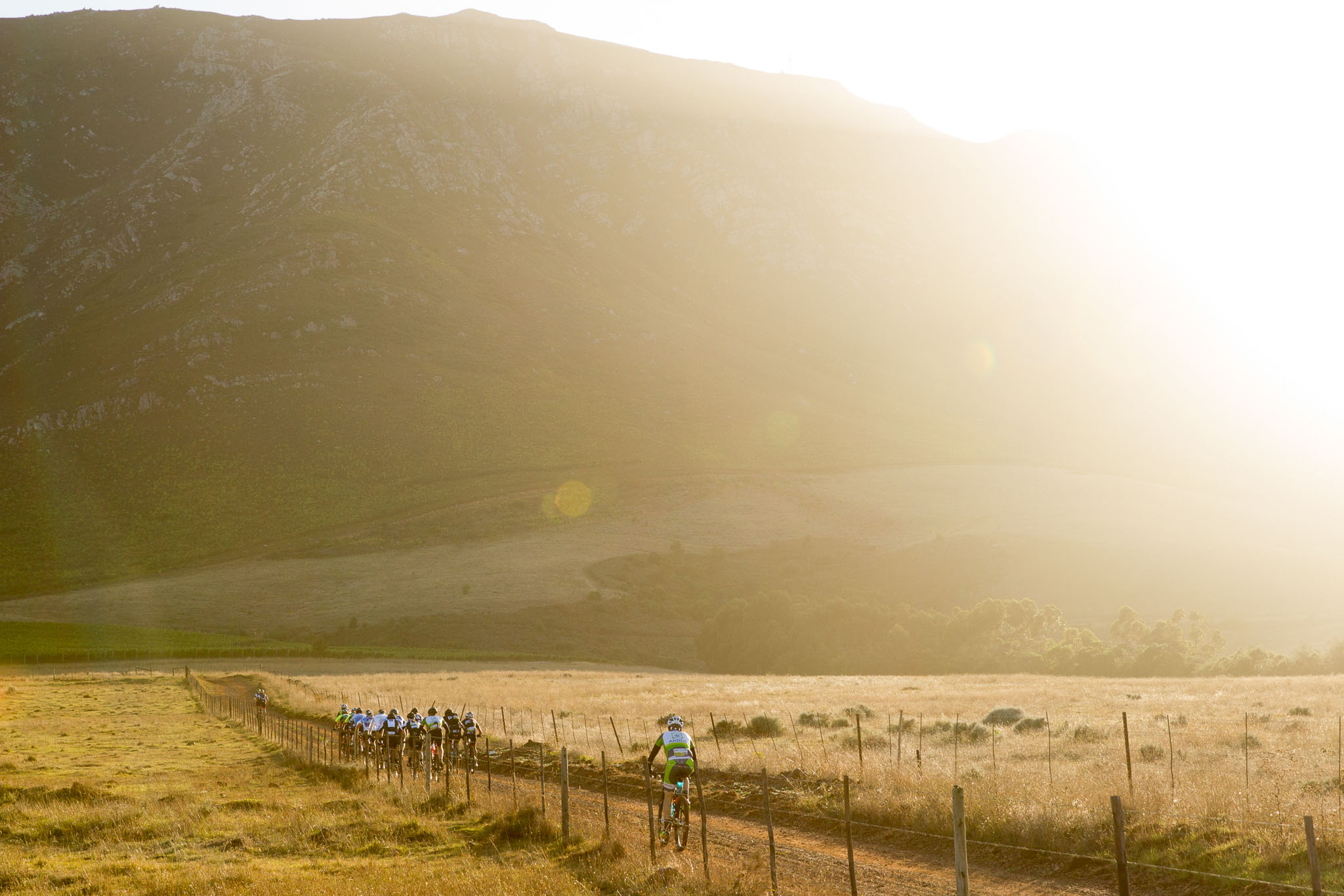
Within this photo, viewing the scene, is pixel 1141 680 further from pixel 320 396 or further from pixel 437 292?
pixel 437 292

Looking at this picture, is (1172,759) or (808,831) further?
(1172,759)

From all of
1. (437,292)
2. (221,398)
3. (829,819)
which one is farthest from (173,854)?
(437,292)

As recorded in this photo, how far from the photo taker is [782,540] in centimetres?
13512

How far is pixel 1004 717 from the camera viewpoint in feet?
106

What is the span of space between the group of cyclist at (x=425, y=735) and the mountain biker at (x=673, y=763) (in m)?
9.25

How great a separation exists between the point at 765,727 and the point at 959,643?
6251cm

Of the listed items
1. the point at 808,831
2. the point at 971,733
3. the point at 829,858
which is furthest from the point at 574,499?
the point at 829,858

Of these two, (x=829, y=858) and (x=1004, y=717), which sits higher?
(x=829, y=858)

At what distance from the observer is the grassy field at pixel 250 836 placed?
48.0 feet

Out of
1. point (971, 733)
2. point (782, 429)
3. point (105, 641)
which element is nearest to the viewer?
point (971, 733)

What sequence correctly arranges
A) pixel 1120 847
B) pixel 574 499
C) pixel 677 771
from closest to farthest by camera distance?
pixel 1120 847 → pixel 677 771 → pixel 574 499

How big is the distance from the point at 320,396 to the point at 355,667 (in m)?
94.9

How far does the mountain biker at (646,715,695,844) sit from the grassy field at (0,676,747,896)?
1124 millimetres

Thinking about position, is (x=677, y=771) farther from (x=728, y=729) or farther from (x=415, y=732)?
(x=728, y=729)
